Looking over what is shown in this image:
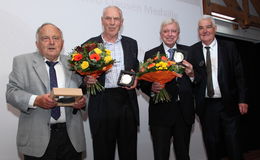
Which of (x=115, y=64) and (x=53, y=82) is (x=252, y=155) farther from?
(x=53, y=82)

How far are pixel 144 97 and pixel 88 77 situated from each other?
185cm

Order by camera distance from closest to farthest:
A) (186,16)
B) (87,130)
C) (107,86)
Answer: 1. (107,86)
2. (87,130)
3. (186,16)

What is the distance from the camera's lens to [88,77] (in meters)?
2.24

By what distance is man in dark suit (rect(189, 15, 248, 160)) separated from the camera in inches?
105

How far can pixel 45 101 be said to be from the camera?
1912 mm

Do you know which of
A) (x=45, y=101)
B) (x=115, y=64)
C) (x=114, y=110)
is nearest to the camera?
(x=45, y=101)

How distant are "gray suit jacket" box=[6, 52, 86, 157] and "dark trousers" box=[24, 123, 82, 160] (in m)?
0.04

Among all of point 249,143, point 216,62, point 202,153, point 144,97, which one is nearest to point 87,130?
point 144,97

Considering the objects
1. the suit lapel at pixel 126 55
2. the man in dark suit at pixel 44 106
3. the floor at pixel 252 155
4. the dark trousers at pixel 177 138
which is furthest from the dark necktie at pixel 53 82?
the floor at pixel 252 155

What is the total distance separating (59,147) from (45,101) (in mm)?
406

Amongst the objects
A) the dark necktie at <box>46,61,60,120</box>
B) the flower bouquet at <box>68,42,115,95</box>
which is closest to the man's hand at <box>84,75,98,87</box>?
the flower bouquet at <box>68,42,115,95</box>

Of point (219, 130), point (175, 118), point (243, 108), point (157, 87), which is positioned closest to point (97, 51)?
point (157, 87)

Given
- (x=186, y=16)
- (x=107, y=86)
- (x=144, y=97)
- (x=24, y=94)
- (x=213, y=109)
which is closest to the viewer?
(x=24, y=94)

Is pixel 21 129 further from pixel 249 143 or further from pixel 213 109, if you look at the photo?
pixel 249 143
